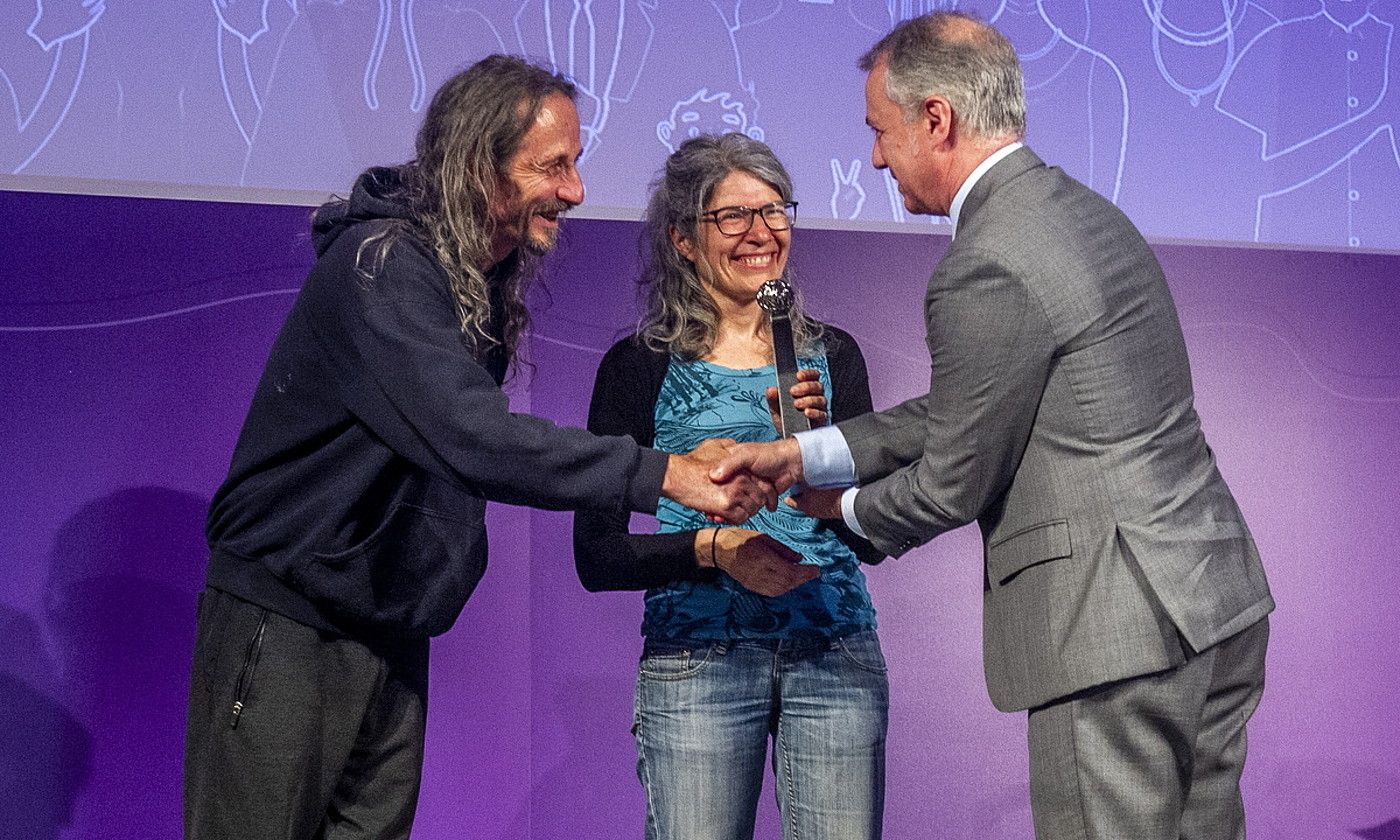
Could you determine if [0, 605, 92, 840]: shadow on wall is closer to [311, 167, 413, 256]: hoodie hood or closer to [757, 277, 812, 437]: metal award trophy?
[311, 167, 413, 256]: hoodie hood

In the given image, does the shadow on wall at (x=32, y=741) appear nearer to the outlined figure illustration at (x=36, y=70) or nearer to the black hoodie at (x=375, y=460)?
the outlined figure illustration at (x=36, y=70)

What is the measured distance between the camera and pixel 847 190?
3.27m

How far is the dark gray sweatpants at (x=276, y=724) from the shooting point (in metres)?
1.88

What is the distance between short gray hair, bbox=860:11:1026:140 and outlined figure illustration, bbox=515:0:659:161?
108 cm

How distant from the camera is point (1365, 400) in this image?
11.9 feet

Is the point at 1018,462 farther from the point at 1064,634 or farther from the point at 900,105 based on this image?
the point at 900,105

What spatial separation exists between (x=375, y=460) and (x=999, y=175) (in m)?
0.92

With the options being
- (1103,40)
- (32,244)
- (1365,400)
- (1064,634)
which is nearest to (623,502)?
(1064,634)

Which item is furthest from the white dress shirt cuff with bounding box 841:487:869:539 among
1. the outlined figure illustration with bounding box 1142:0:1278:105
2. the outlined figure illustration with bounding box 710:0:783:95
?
the outlined figure illustration with bounding box 1142:0:1278:105

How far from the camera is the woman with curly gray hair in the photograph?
2.17 meters

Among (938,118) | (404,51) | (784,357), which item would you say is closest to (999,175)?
(938,118)

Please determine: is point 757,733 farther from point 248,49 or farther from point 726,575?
point 248,49

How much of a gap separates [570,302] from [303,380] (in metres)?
1.28

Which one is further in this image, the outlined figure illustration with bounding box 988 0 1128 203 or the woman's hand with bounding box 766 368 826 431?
the outlined figure illustration with bounding box 988 0 1128 203
